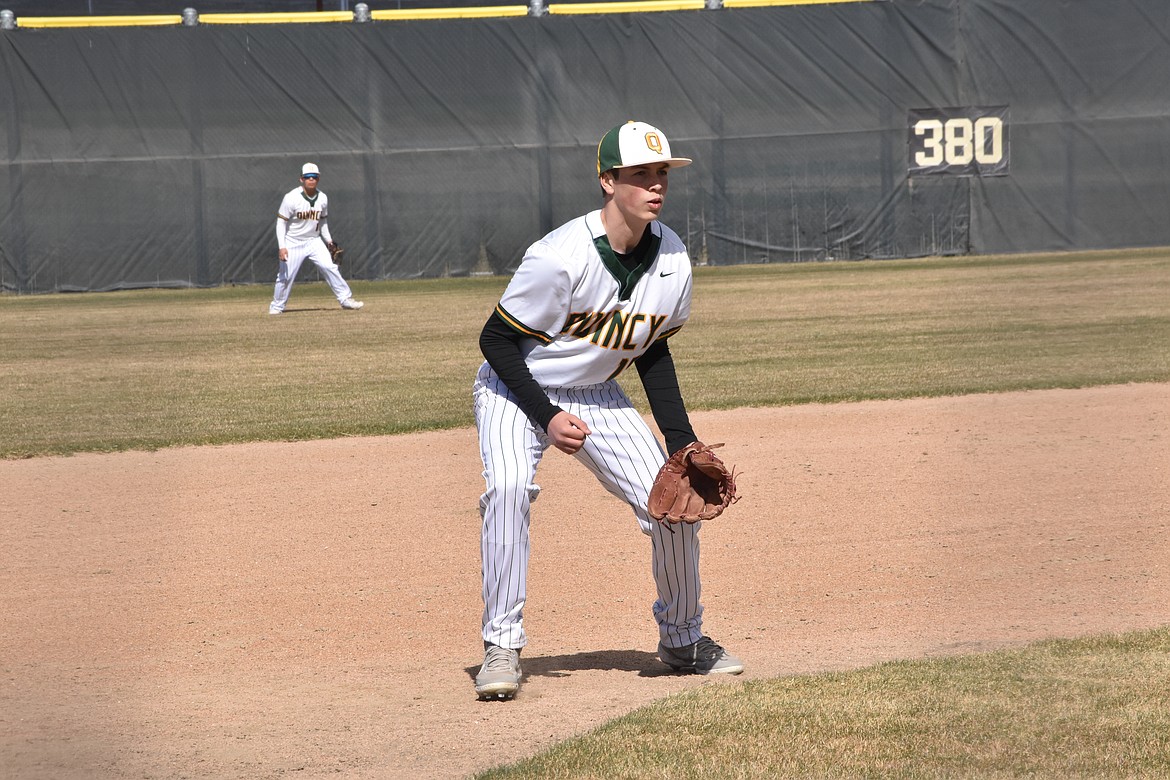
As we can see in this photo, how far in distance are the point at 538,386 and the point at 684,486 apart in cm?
48

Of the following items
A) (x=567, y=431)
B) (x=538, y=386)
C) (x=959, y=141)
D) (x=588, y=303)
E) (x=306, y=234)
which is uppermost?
(x=959, y=141)

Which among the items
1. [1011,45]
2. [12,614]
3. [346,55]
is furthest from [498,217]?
[12,614]

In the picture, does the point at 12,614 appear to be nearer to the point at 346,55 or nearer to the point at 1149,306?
the point at 1149,306

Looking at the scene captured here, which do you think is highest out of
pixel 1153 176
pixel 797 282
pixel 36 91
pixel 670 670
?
pixel 36 91

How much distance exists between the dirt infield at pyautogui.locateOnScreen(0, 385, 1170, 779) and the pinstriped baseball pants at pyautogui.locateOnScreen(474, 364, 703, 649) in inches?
8.7

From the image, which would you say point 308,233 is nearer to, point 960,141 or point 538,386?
point 960,141

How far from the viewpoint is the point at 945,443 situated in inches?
302

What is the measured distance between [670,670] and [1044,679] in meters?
1.06

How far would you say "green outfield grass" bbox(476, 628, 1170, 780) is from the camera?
3.10m

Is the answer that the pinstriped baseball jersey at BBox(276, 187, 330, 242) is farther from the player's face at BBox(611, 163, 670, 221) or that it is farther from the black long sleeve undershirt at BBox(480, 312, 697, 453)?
the player's face at BBox(611, 163, 670, 221)

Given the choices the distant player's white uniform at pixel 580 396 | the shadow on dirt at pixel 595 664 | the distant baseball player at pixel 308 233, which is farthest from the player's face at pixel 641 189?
the distant baseball player at pixel 308 233

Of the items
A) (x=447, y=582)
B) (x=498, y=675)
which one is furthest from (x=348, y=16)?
(x=498, y=675)

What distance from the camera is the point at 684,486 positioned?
3783mm

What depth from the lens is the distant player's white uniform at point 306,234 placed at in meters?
16.5
